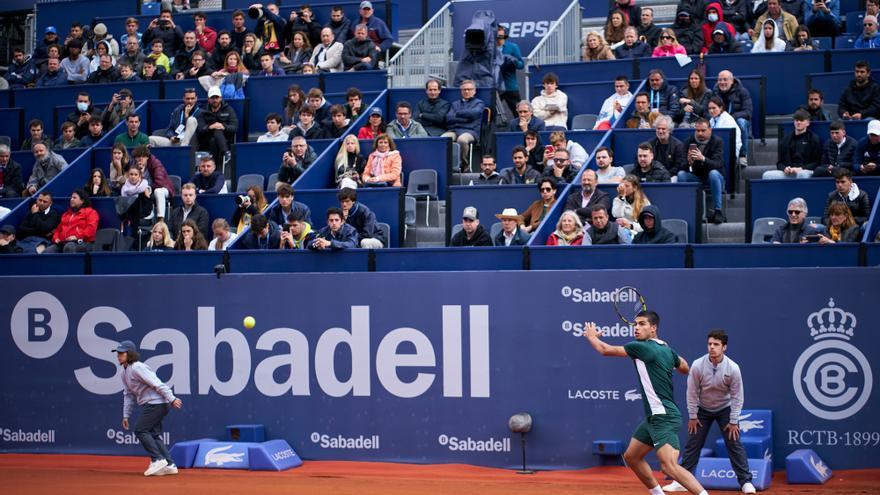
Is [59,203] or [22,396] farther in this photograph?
[59,203]

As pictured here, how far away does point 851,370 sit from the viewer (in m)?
13.6

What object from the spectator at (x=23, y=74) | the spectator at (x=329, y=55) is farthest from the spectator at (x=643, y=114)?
the spectator at (x=23, y=74)

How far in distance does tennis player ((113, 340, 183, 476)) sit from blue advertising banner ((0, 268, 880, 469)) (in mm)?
1152

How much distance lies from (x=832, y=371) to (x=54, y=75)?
53.1 ft

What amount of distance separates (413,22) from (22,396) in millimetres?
11191

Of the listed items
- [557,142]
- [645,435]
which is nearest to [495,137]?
[557,142]

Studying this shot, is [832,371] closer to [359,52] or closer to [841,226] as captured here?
[841,226]

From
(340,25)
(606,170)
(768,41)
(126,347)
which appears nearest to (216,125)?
(340,25)

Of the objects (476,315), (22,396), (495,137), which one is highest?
(495,137)

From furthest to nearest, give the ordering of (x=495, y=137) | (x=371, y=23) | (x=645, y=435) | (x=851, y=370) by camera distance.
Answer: (x=371, y=23)
(x=495, y=137)
(x=851, y=370)
(x=645, y=435)

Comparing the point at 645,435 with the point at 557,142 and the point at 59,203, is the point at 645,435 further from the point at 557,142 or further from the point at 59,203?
the point at 59,203

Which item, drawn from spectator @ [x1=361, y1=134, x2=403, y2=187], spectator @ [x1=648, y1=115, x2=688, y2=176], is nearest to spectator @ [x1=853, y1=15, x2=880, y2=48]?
spectator @ [x1=648, y1=115, x2=688, y2=176]

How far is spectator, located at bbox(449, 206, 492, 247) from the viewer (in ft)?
51.1

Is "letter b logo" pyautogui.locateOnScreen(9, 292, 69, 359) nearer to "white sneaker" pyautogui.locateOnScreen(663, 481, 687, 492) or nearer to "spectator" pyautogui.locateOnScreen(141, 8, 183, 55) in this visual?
"spectator" pyautogui.locateOnScreen(141, 8, 183, 55)
